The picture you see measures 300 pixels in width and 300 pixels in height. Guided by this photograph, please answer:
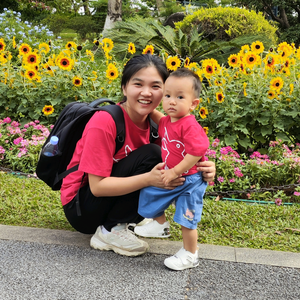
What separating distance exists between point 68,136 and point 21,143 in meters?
2.14

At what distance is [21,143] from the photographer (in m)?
4.41

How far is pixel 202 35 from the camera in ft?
34.6

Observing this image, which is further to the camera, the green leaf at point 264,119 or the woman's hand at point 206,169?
the green leaf at point 264,119

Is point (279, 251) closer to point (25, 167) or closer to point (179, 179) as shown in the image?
point (179, 179)

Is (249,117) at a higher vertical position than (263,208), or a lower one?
higher

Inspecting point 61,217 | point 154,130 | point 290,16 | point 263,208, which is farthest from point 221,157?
point 290,16

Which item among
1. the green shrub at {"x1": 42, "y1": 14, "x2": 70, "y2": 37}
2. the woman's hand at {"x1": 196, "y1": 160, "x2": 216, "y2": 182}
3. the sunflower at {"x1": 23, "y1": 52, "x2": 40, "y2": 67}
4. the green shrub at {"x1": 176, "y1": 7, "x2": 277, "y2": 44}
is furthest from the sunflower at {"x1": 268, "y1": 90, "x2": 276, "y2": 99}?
the green shrub at {"x1": 42, "y1": 14, "x2": 70, "y2": 37}

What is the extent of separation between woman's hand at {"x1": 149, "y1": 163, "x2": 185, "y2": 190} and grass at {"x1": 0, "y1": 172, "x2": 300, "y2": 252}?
2.17ft

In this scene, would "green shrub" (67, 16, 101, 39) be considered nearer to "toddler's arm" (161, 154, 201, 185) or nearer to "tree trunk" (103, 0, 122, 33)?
"tree trunk" (103, 0, 122, 33)

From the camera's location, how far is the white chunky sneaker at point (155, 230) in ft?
8.80

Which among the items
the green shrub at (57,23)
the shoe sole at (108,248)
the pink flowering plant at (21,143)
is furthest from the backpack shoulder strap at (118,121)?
the green shrub at (57,23)

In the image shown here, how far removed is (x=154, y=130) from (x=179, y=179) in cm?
53

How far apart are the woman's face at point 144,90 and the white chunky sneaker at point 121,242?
77 centimetres

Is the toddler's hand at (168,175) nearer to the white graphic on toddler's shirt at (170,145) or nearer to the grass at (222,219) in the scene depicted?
the white graphic on toddler's shirt at (170,145)
